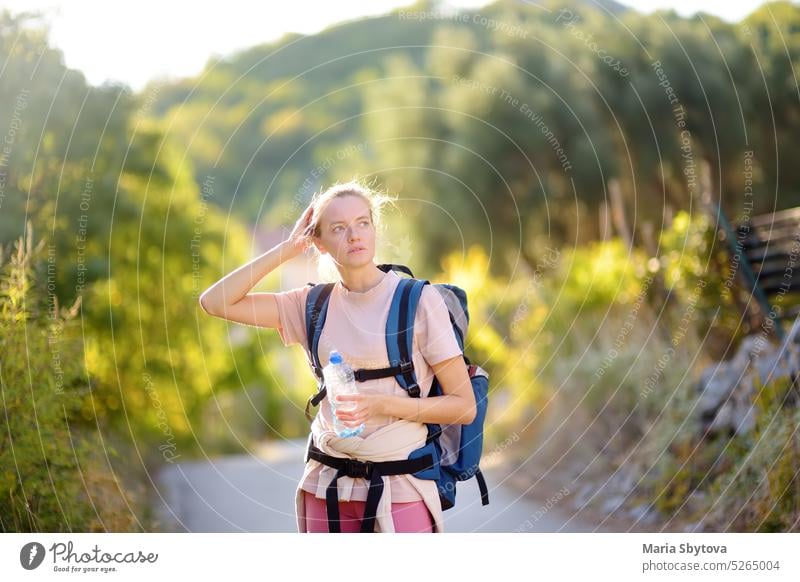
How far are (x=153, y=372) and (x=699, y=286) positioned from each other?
588cm

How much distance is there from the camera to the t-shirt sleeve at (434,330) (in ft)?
10.9

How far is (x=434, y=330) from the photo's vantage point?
3.33 meters

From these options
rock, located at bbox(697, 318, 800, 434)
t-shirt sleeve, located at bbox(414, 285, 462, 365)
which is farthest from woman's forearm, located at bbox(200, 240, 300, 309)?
rock, located at bbox(697, 318, 800, 434)

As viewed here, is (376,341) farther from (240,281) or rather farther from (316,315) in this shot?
(240,281)

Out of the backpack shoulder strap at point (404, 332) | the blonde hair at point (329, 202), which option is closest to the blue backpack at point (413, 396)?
the backpack shoulder strap at point (404, 332)

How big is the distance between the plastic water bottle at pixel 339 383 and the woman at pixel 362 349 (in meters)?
0.04

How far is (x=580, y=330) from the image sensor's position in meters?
10.6

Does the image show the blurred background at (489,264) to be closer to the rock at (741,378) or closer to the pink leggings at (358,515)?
the rock at (741,378)

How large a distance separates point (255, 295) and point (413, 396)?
673mm

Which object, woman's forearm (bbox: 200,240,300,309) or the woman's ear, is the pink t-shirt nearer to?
the woman's ear

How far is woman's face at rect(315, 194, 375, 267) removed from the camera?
3.45 metres

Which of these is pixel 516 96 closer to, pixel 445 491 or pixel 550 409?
pixel 550 409

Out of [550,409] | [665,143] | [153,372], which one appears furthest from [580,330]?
[665,143]

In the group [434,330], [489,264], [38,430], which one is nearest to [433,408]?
[434,330]
